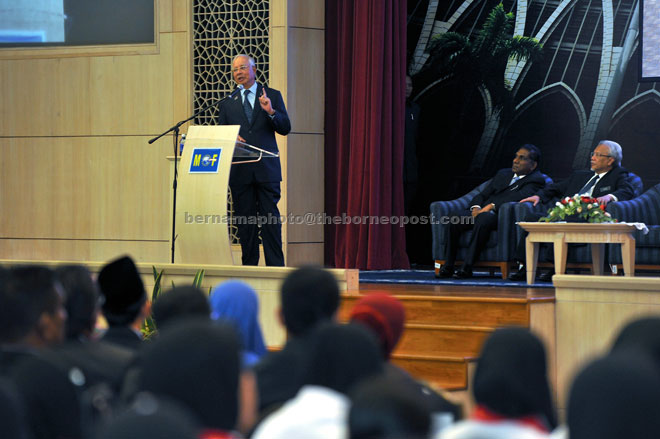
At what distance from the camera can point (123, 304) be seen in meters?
2.75

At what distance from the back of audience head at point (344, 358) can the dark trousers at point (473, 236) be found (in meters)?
5.18

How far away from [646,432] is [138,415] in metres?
0.68

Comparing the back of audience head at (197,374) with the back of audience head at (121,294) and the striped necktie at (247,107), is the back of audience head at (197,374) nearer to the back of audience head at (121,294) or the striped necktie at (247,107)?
the back of audience head at (121,294)

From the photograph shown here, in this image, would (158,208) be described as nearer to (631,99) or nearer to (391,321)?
(631,99)

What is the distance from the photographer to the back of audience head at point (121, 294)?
8.93ft

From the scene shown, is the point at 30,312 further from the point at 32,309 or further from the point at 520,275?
the point at 520,275

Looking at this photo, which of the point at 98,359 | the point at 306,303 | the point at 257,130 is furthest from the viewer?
the point at 257,130

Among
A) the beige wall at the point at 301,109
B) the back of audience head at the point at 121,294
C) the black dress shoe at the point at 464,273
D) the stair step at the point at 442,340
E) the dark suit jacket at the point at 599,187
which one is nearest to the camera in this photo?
the back of audience head at the point at 121,294

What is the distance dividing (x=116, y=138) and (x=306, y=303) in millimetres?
6417

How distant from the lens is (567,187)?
7.34 metres

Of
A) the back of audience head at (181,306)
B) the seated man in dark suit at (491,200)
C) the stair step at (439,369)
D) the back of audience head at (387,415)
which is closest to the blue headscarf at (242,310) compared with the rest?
the back of audience head at (181,306)

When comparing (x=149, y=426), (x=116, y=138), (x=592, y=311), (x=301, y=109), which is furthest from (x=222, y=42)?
(x=149, y=426)

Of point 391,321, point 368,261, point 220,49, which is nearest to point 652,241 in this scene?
point 368,261

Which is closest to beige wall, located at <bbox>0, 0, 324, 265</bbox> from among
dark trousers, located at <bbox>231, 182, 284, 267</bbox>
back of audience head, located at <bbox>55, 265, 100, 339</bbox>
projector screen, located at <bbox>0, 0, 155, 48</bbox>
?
projector screen, located at <bbox>0, 0, 155, 48</bbox>
